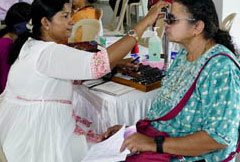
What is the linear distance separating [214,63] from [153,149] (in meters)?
0.35

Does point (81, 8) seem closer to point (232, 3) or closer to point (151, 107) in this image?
point (232, 3)

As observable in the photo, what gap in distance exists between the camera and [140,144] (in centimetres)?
118

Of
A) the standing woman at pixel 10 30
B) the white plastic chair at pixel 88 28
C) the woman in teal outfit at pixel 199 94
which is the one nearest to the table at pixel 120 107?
the woman in teal outfit at pixel 199 94

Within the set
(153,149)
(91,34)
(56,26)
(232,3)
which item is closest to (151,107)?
(153,149)

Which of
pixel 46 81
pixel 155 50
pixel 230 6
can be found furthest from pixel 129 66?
pixel 230 6

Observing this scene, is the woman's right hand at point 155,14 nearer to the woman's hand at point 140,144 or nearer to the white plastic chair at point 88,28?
the woman's hand at point 140,144

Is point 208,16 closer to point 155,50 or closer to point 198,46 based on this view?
point 198,46

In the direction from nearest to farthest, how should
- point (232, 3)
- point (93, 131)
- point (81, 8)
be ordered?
1. point (93, 131)
2. point (81, 8)
3. point (232, 3)

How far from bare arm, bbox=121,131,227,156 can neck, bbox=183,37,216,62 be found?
0.31 m

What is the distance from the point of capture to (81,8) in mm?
3551

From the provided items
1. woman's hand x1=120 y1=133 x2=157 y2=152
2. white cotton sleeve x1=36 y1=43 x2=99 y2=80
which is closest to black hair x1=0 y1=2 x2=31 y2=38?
white cotton sleeve x1=36 y1=43 x2=99 y2=80

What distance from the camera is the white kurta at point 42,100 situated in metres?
1.29

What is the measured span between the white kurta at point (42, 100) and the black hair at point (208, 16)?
0.36m

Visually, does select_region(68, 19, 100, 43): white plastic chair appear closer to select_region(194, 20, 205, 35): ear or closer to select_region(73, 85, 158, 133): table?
select_region(73, 85, 158, 133): table
